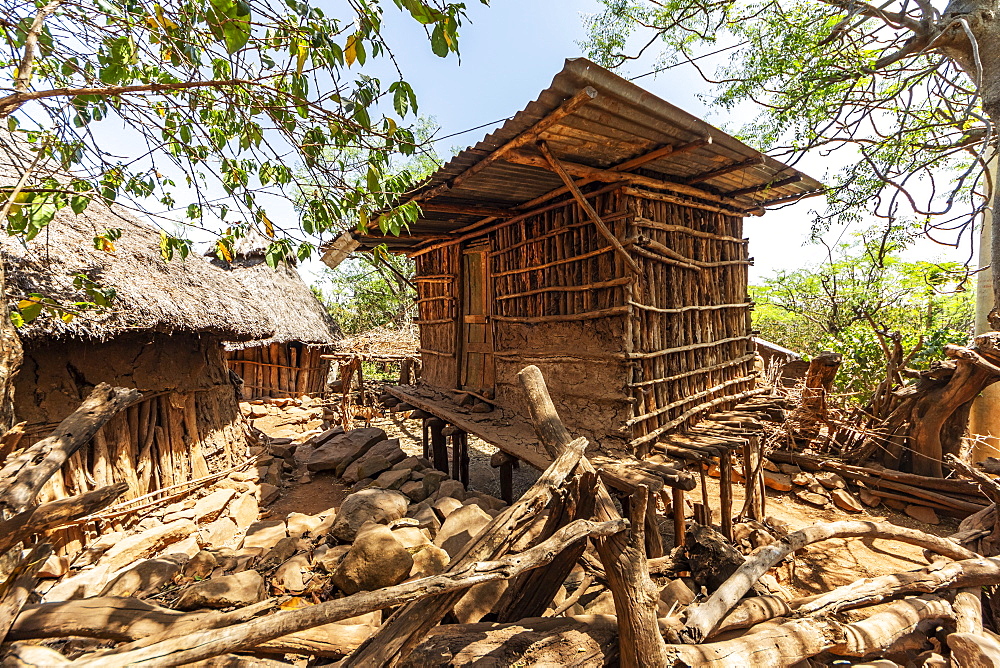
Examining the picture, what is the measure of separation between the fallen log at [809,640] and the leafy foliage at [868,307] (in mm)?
2523

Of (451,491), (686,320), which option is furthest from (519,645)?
(686,320)

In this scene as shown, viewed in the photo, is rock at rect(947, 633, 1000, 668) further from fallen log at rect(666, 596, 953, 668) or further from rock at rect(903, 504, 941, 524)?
rock at rect(903, 504, 941, 524)

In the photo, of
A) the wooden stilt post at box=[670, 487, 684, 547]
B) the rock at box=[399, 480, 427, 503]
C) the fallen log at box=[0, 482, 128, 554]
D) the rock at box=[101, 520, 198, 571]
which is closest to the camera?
the fallen log at box=[0, 482, 128, 554]

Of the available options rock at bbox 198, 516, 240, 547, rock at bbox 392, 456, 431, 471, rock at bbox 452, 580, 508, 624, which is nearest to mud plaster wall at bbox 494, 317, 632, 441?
rock at bbox 392, 456, 431, 471

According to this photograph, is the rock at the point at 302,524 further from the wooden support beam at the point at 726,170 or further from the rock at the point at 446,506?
the wooden support beam at the point at 726,170

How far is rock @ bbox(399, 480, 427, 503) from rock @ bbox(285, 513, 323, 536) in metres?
1.03

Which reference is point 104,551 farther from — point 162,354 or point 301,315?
point 301,315

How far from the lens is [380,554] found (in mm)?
2838

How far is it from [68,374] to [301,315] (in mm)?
7195

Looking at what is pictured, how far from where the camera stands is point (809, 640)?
2.26m

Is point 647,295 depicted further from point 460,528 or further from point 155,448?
point 155,448

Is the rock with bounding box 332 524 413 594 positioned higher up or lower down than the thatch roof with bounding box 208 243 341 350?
lower down

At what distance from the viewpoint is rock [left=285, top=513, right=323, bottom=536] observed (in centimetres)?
414

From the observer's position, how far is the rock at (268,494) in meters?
6.11
